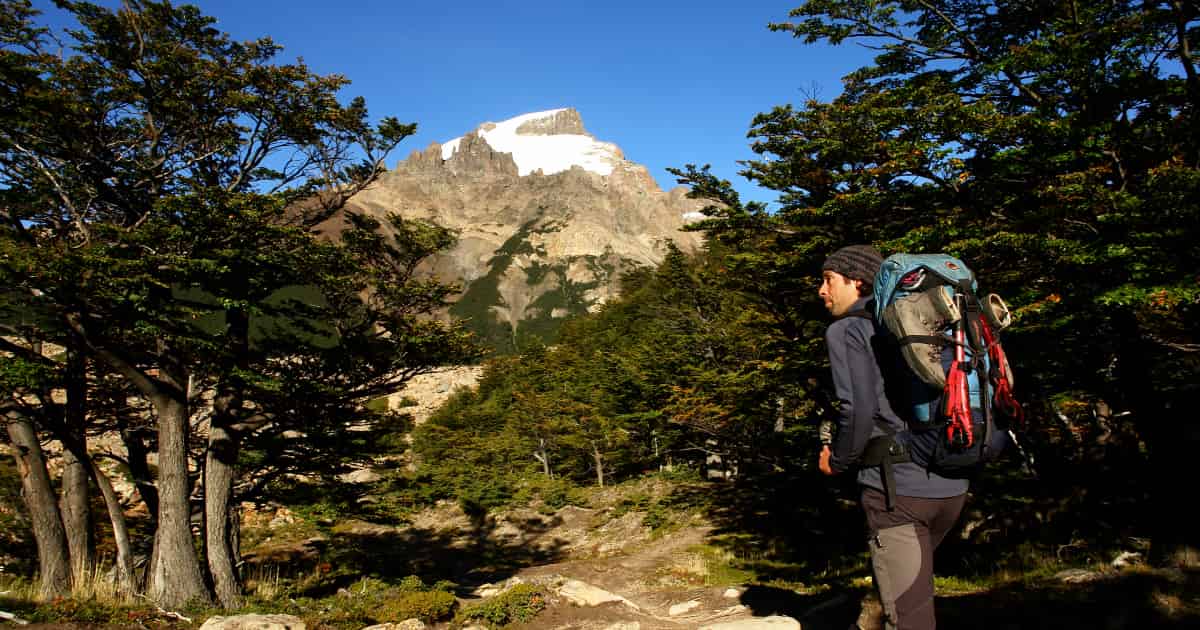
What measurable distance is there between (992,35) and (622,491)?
79.7 ft

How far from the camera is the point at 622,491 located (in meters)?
29.4

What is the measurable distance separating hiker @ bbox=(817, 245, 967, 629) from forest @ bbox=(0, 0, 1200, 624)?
12.1 ft

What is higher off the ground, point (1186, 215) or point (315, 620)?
point (1186, 215)

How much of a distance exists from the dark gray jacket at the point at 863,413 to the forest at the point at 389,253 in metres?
3.72

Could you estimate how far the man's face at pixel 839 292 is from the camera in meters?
3.08

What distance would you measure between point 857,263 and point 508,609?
6435mm

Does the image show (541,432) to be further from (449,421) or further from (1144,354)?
(1144,354)

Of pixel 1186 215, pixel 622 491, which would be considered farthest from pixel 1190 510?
pixel 622 491

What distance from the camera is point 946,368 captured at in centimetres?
250

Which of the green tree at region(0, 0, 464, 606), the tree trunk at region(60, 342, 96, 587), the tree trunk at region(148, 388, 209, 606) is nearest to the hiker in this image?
the green tree at region(0, 0, 464, 606)

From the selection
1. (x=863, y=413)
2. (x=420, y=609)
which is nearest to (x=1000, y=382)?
(x=863, y=413)

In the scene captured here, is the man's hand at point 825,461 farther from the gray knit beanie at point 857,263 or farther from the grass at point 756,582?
the grass at point 756,582

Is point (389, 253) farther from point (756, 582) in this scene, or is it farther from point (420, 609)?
point (756, 582)

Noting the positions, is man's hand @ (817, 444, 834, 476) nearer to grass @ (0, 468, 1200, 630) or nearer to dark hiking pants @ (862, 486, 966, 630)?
dark hiking pants @ (862, 486, 966, 630)
